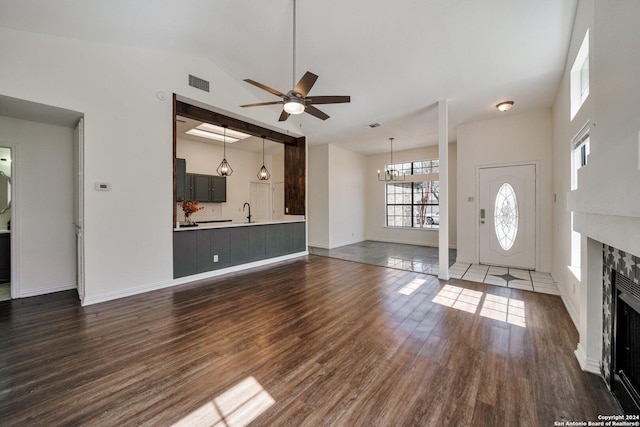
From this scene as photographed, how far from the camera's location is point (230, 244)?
195 inches

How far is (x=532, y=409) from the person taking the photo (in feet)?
5.20

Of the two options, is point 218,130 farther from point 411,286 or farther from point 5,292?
point 411,286

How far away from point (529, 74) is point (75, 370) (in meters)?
6.03

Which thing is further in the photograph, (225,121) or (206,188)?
(206,188)

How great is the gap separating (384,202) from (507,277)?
15.5 ft

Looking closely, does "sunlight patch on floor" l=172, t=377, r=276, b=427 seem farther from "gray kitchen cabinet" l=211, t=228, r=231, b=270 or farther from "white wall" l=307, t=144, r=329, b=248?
"white wall" l=307, t=144, r=329, b=248

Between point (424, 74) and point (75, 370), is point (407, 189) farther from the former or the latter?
point (75, 370)

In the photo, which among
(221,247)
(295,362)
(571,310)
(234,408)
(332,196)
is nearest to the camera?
(234,408)

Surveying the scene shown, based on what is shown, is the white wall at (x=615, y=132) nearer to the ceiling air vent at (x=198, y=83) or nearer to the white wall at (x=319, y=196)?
the ceiling air vent at (x=198, y=83)

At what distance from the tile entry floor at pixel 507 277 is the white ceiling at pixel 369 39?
306 cm

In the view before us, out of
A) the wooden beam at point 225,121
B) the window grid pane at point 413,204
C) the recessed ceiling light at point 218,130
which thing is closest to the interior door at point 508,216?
the window grid pane at point 413,204

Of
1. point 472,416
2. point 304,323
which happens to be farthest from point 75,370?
point 472,416

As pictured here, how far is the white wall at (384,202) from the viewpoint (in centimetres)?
763

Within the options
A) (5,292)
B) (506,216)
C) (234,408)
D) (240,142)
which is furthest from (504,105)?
(5,292)
